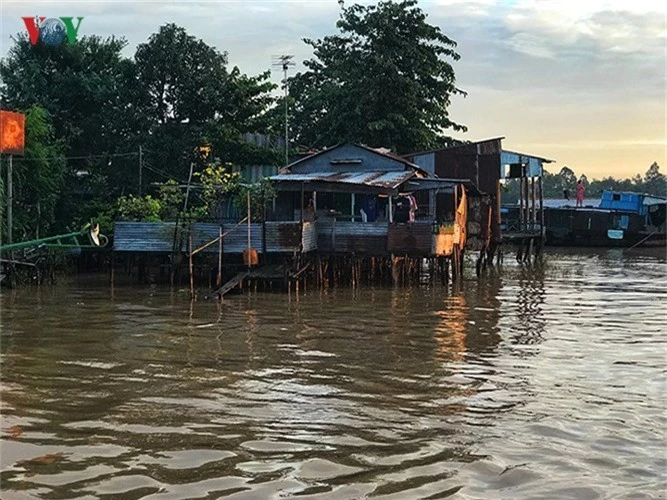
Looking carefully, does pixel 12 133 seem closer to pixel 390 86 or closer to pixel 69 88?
pixel 69 88

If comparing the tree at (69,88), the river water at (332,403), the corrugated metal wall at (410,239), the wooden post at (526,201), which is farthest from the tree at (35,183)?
the wooden post at (526,201)

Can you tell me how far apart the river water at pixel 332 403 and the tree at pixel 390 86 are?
16.4 metres

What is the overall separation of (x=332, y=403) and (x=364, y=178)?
1422 cm

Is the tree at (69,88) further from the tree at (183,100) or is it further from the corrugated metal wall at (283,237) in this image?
the corrugated metal wall at (283,237)

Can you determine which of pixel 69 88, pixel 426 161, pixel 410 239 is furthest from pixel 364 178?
pixel 69 88

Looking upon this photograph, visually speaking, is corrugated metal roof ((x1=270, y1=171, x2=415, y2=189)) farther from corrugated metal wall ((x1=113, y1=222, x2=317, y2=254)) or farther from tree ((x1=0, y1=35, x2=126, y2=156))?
tree ((x1=0, y1=35, x2=126, y2=156))

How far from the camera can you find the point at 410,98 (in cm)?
3094

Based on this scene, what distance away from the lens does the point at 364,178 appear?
71.8 feet

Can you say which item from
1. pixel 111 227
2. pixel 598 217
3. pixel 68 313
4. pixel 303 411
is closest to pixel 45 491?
pixel 303 411

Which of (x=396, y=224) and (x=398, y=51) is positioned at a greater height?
(x=398, y=51)

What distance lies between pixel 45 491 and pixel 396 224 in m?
14.8

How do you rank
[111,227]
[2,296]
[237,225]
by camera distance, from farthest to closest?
1. [111,227]
2. [237,225]
3. [2,296]

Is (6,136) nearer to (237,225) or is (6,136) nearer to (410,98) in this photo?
(237,225)

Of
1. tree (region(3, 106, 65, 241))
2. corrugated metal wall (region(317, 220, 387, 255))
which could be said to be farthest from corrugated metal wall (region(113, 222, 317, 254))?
tree (region(3, 106, 65, 241))
